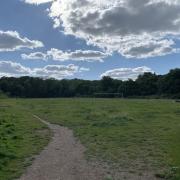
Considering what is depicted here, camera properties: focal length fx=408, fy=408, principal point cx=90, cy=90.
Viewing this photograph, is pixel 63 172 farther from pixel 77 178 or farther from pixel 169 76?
pixel 169 76

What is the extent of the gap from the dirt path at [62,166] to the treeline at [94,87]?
10668 cm

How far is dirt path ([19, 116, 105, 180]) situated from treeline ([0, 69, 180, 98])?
10668cm

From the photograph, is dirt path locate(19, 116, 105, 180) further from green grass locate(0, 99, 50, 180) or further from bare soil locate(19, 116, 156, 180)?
green grass locate(0, 99, 50, 180)

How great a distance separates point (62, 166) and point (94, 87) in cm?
14242

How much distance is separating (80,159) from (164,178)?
12.5ft

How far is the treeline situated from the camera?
412ft

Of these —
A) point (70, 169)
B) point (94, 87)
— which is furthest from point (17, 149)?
point (94, 87)

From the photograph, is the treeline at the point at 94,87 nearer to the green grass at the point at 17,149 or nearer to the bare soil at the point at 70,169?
the green grass at the point at 17,149

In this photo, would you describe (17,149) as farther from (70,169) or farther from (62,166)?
(70,169)

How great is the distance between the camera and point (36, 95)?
511 ft

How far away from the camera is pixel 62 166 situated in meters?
13.8

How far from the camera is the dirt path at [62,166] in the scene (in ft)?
40.2

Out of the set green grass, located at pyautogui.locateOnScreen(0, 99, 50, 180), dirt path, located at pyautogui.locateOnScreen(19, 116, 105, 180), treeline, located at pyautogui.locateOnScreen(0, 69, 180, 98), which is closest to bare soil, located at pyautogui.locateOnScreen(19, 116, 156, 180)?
dirt path, located at pyautogui.locateOnScreen(19, 116, 105, 180)

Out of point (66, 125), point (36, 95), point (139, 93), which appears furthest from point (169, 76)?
point (66, 125)
